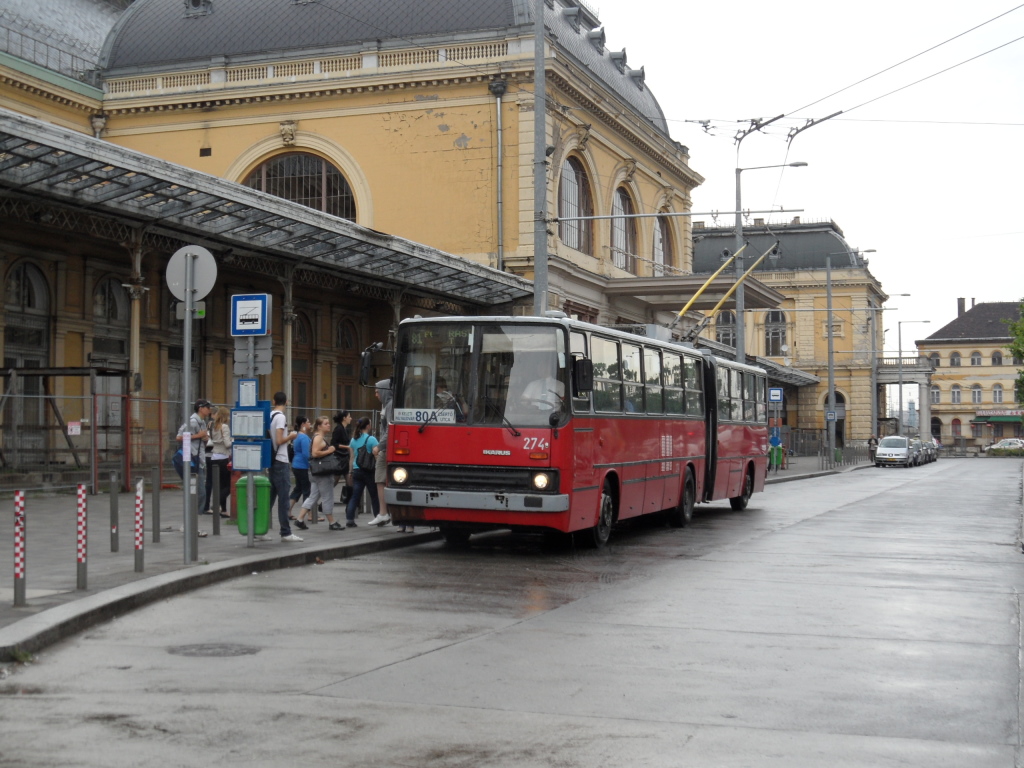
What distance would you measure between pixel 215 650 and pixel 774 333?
92.6 metres

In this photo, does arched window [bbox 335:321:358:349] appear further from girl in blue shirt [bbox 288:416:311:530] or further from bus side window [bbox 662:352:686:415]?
girl in blue shirt [bbox 288:416:311:530]

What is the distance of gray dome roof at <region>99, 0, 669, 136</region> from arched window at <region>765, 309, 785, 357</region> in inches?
2072

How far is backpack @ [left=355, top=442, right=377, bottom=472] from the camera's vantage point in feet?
62.2

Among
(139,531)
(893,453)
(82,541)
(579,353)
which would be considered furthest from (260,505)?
(893,453)

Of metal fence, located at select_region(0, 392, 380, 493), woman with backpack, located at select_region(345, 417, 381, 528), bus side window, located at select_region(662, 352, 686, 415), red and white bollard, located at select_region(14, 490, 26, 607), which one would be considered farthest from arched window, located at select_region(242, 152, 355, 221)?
red and white bollard, located at select_region(14, 490, 26, 607)

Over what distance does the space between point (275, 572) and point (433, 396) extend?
331 cm

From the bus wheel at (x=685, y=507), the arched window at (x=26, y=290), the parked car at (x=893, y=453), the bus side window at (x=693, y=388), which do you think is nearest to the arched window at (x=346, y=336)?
the arched window at (x=26, y=290)

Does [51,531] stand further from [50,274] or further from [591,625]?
[50,274]

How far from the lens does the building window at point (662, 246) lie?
55.4m

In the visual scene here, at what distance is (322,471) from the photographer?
1808 centimetres

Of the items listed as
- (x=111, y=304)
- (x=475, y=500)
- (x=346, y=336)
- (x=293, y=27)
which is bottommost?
(x=475, y=500)

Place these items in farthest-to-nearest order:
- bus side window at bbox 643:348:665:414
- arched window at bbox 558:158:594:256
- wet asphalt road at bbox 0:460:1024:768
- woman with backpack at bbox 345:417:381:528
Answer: arched window at bbox 558:158:594:256
bus side window at bbox 643:348:665:414
woman with backpack at bbox 345:417:381:528
wet asphalt road at bbox 0:460:1024:768

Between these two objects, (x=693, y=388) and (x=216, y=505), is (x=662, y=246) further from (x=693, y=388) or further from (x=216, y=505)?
(x=216, y=505)

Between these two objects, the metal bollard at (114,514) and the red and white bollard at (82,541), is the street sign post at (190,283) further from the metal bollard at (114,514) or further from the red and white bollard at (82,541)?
the red and white bollard at (82,541)
